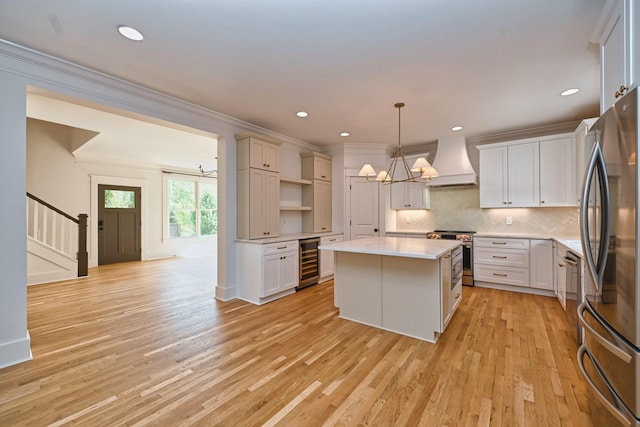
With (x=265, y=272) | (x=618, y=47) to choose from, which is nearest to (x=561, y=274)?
(x=618, y=47)

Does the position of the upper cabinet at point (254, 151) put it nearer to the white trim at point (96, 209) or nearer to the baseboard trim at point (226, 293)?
the baseboard trim at point (226, 293)

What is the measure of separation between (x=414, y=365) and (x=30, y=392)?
290cm

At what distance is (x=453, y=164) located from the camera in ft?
16.3

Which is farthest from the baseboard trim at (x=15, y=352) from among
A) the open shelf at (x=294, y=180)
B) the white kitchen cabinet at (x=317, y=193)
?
the white kitchen cabinet at (x=317, y=193)

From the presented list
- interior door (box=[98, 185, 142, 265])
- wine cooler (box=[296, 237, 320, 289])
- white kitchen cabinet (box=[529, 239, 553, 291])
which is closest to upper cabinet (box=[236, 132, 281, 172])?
wine cooler (box=[296, 237, 320, 289])

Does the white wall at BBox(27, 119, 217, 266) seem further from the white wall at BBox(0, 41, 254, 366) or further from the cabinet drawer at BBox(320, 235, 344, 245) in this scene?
the cabinet drawer at BBox(320, 235, 344, 245)

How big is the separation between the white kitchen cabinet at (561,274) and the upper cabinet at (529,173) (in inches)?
35.4

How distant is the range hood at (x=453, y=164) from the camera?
4.80 meters

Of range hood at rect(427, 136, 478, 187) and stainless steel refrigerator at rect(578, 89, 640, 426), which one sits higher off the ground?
range hood at rect(427, 136, 478, 187)

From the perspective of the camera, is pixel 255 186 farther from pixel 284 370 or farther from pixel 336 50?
pixel 284 370

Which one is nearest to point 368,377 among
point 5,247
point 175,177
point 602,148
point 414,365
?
point 414,365

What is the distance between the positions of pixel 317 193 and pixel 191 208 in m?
5.19

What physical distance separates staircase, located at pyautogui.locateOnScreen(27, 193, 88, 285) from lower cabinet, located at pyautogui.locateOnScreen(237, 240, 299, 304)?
385cm

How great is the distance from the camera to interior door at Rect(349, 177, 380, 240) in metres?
5.54
